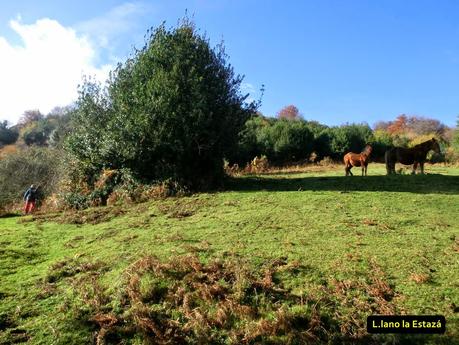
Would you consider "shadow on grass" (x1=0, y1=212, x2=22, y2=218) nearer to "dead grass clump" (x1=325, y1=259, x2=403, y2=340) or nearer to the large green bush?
the large green bush

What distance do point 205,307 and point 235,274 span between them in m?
1.01

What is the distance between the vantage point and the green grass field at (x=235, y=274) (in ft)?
22.0

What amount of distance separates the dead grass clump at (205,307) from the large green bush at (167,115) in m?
8.95

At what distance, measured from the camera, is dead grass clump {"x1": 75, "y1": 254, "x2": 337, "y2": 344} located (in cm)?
654

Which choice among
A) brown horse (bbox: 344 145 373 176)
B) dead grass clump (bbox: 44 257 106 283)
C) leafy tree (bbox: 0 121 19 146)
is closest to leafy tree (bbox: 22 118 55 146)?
leafy tree (bbox: 0 121 19 146)

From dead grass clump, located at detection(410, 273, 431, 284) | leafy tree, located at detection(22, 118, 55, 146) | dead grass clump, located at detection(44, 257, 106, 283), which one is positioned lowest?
dead grass clump, located at detection(44, 257, 106, 283)

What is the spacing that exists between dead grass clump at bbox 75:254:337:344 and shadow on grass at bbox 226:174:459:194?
8.55 m

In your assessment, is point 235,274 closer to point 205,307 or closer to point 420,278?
point 205,307

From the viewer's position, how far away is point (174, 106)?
16859 millimetres

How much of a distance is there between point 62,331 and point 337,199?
9.96m

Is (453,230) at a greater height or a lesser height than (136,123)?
lesser

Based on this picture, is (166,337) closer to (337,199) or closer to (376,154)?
(337,199)

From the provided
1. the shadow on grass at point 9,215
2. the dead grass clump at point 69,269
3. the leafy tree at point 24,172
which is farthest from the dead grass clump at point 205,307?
the leafy tree at point 24,172

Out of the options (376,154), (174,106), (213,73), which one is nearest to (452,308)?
(174,106)
